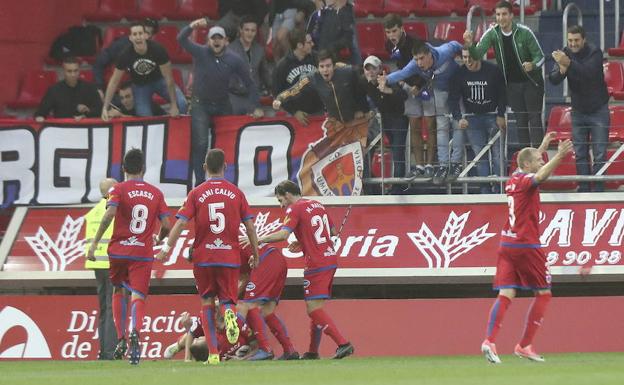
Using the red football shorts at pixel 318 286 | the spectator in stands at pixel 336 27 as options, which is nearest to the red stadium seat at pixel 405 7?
the spectator in stands at pixel 336 27

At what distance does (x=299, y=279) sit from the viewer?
17891 mm

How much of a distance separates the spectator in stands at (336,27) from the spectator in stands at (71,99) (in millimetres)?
3081

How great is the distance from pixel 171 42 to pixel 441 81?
583 cm

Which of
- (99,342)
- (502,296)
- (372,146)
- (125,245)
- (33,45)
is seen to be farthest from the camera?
(33,45)

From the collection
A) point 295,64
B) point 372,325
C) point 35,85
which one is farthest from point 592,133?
point 35,85

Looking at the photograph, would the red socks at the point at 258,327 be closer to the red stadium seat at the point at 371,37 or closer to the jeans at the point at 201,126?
the jeans at the point at 201,126

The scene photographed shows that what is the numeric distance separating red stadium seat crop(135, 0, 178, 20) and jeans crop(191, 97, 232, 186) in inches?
182

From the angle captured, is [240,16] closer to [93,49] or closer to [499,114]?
[93,49]

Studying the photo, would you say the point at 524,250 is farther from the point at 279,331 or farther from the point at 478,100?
the point at 478,100

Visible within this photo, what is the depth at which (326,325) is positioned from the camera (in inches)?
604

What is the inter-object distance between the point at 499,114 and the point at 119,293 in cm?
557

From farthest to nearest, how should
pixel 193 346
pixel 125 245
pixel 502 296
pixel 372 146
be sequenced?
1. pixel 372 146
2. pixel 193 346
3. pixel 125 245
4. pixel 502 296

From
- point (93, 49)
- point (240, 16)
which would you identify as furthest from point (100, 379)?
point (93, 49)

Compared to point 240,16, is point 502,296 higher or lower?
lower
